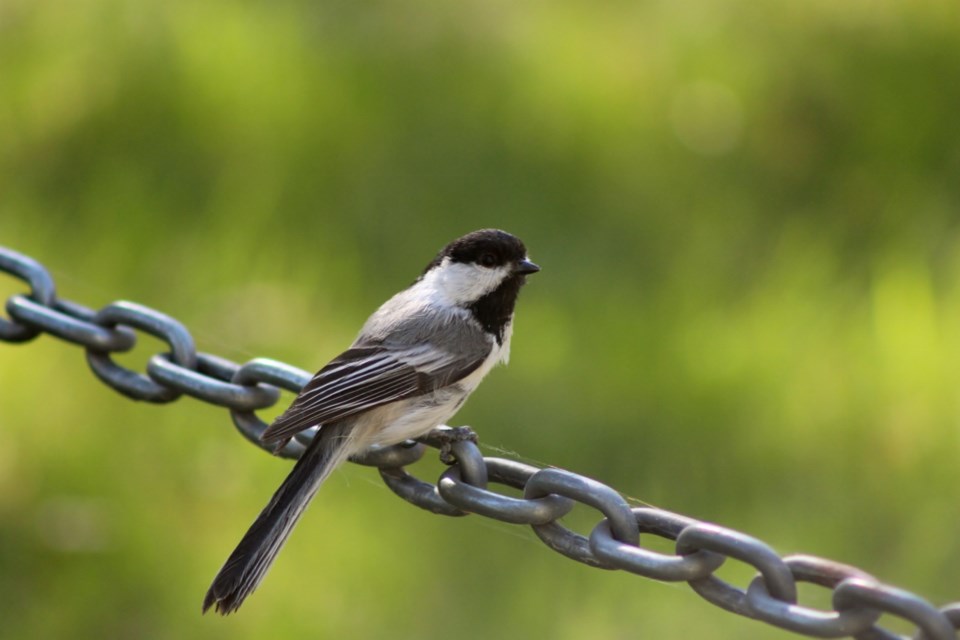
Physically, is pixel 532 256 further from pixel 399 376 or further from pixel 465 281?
pixel 399 376

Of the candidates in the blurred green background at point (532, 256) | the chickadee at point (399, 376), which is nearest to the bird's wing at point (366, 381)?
the chickadee at point (399, 376)

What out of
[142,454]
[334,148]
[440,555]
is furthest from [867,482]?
[334,148]

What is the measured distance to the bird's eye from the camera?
6.67 ft

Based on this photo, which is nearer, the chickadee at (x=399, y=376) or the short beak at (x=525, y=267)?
the chickadee at (x=399, y=376)

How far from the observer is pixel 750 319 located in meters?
2.70

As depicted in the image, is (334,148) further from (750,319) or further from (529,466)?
(529,466)

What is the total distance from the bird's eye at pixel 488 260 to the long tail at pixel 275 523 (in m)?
0.48

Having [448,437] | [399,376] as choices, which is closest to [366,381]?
[399,376]

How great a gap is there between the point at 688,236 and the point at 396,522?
116cm

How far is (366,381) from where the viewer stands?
5.72 feet

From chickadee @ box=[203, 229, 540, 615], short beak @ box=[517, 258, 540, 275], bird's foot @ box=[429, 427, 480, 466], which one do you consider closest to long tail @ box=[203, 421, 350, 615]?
chickadee @ box=[203, 229, 540, 615]

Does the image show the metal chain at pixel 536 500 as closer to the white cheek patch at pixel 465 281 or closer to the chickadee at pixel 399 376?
the chickadee at pixel 399 376

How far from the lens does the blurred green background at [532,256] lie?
218 cm

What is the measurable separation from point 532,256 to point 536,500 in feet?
5.66
